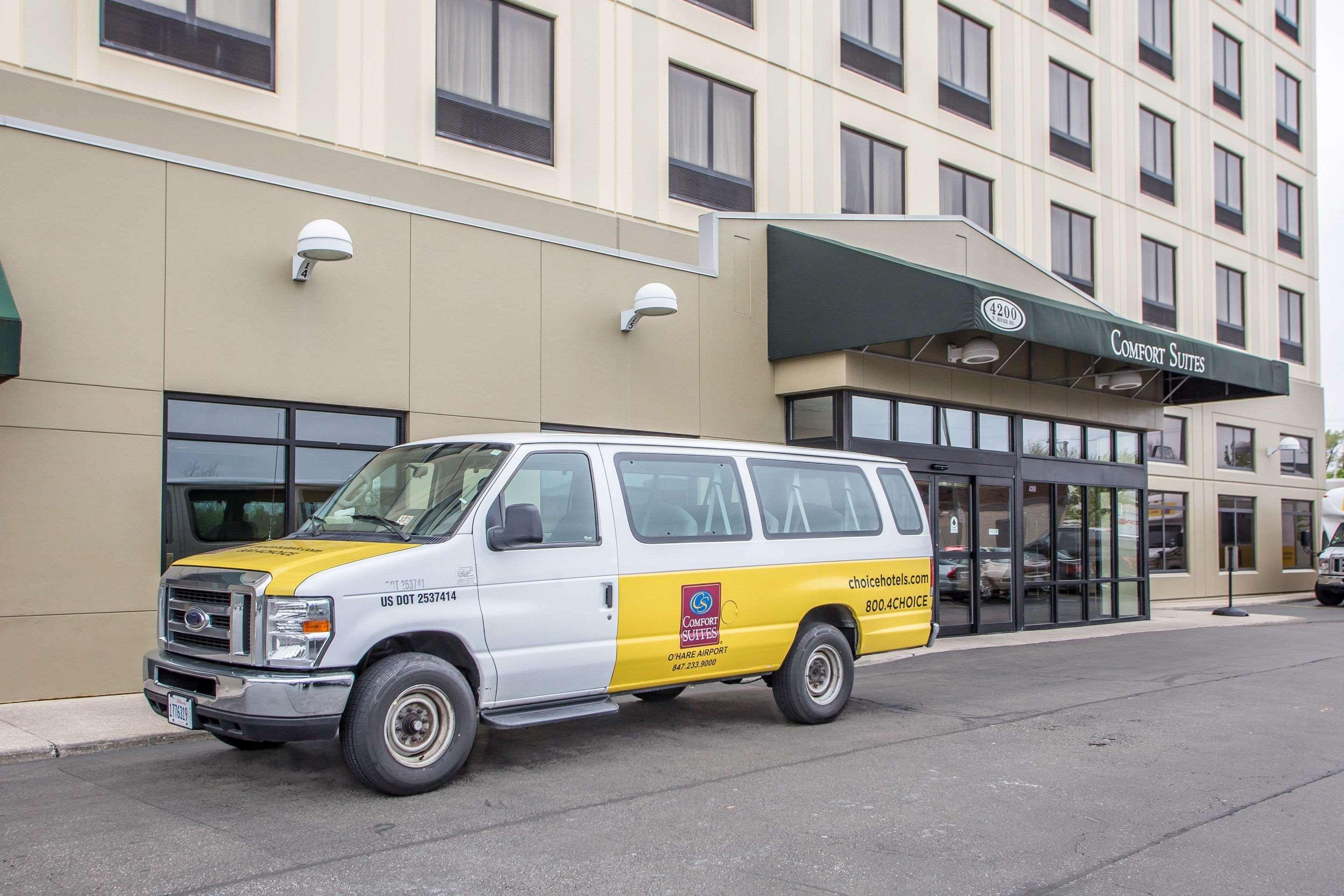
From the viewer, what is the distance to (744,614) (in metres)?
8.54

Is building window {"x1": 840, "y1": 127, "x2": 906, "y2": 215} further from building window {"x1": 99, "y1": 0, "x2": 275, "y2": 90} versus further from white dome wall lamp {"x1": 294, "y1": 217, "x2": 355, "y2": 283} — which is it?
white dome wall lamp {"x1": 294, "y1": 217, "x2": 355, "y2": 283}

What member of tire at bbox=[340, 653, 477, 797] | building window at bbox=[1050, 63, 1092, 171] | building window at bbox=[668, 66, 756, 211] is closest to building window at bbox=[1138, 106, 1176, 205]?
building window at bbox=[1050, 63, 1092, 171]

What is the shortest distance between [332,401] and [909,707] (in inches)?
255

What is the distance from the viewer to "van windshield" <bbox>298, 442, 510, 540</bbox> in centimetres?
719

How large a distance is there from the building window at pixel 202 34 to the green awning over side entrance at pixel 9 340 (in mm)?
3387

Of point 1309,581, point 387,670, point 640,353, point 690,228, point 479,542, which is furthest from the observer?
point 1309,581

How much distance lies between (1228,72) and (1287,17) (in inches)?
167

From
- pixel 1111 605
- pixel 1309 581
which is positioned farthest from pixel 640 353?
pixel 1309 581

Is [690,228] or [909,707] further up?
[690,228]

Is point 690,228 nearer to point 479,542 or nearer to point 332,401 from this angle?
point 332,401

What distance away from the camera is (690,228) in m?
15.8

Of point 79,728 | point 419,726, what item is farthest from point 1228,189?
point 79,728

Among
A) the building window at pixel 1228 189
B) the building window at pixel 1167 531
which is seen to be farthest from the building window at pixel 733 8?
the building window at pixel 1228 189

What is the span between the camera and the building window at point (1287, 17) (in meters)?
31.0
